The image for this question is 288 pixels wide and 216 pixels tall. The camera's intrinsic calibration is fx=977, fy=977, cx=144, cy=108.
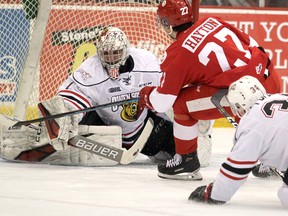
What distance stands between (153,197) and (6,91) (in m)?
2.15

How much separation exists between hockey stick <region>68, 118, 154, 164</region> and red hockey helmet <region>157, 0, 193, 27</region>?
556 mm

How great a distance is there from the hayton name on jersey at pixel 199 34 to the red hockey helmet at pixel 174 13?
9cm

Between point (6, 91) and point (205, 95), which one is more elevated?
point (205, 95)

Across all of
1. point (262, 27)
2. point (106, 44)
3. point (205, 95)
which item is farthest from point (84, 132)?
point (262, 27)

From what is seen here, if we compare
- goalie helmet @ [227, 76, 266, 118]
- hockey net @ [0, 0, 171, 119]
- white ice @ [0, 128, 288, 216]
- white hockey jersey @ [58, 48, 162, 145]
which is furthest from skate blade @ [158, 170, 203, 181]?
hockey net @ [0, 0, 171, 119]

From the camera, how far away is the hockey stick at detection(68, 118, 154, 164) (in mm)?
4457

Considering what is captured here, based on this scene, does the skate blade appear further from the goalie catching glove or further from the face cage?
the face cage

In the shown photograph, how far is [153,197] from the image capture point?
3533 mm

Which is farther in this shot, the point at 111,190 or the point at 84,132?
the point at 84,132

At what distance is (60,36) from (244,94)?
271 centimetres

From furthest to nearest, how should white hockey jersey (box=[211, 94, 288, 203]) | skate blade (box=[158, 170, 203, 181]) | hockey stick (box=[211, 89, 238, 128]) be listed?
skate blade (box=[158, 170, 203, 181]) < hockey stick (box=[211, 89, 238, 128]) < white hockey jersey (box=[211, 94, 288, 203])

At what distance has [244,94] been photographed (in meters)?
3.23

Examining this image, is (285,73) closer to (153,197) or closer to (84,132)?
(84,132)

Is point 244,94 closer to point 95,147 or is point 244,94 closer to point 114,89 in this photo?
point 95,147
